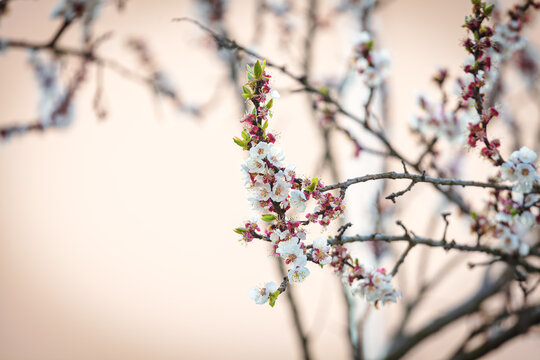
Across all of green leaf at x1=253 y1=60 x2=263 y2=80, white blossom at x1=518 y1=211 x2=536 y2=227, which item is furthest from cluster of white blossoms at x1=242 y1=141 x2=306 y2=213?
white blossom at x1=518 y1=211 x2=536 y2=227

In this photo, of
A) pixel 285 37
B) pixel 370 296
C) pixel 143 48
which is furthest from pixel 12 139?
pixel 370 296

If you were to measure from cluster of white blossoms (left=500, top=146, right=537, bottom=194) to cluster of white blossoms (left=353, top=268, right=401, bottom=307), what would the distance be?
13.8 inches

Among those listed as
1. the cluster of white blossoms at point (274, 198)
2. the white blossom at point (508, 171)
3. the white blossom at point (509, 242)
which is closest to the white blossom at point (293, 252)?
the cluster of white blossoms at point (274, 198)

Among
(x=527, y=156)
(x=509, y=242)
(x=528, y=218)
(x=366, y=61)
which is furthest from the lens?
(x=366, y=61)

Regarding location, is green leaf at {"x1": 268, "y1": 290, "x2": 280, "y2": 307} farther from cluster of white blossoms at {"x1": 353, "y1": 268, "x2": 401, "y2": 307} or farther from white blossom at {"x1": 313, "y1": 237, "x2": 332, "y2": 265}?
cluster of white blossoms at {"x1": 353, "y1": 268, "x2": 401, "y2": 307}

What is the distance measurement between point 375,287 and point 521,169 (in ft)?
1.35

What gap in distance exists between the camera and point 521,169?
29.8 inches

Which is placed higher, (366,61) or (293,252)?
(366,61)

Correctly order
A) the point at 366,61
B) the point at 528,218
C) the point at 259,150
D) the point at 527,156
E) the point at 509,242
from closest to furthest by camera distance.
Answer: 1. the point at 259,150
2. the point at 527,156
3. the point at 528,218
4. the point at 509,242
5. the point at 366,61

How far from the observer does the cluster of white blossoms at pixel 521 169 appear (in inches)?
29.4

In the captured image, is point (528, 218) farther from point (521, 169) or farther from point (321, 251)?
point (321, 251)

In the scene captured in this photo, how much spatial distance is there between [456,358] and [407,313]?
576mm

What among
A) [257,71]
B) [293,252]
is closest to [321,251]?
[293,252]

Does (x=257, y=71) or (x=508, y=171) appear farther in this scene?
(x=508, y=171)
